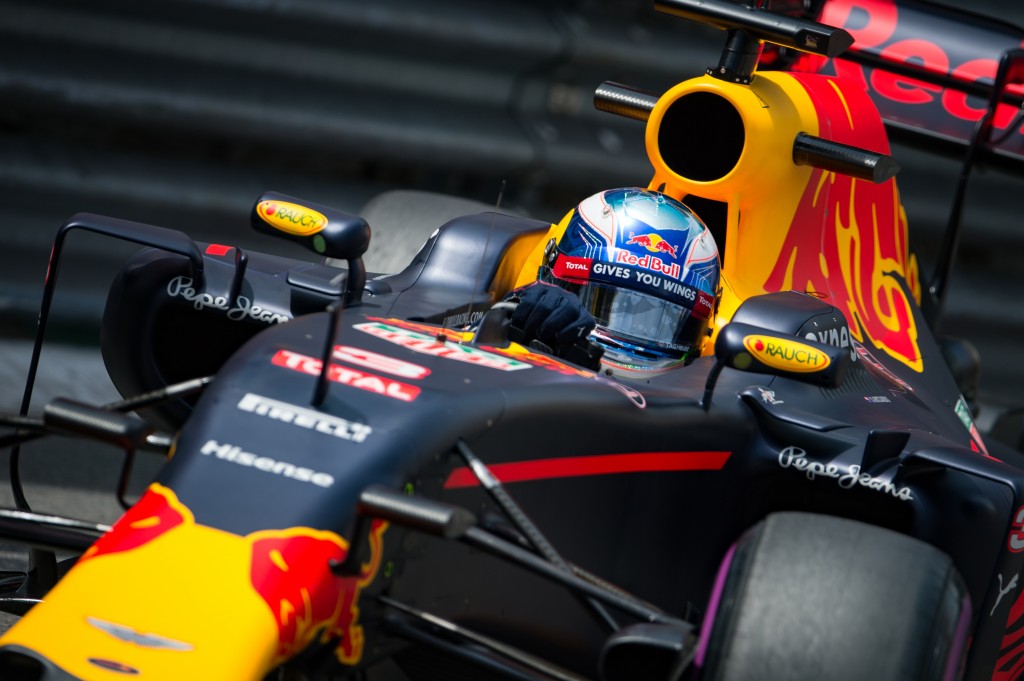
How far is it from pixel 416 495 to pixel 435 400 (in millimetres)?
209

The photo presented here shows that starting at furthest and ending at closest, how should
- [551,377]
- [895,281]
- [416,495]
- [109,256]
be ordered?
[109,256] → [895,281] → [551,377] → [416,495]

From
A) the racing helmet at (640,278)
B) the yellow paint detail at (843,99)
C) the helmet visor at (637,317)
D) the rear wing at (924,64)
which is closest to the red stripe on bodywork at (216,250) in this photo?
the racing helmet at (640,278)

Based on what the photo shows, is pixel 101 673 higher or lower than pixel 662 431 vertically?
lower

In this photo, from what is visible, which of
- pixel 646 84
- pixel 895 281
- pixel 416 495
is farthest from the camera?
pixel 646 84

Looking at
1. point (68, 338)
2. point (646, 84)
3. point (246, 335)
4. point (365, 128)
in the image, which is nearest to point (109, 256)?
point (68, 338)

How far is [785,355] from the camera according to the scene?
3.33 m

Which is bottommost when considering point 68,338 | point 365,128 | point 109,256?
point 68,338

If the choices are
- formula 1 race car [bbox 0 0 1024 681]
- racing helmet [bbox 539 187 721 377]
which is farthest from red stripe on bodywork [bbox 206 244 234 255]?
racing helmet [bbox 539 187 721 377]

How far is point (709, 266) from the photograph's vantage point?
4.27 m

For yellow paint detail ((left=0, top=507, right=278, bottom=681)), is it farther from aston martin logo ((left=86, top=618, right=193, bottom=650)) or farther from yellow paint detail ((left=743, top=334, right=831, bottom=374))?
yellow paint detail ((left=743, top=334, right=831, bottom=374))

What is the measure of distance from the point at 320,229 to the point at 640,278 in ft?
3.14

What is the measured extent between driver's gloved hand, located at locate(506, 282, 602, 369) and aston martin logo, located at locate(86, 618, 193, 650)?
4.74ft

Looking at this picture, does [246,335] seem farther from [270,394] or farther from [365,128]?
[365,128]

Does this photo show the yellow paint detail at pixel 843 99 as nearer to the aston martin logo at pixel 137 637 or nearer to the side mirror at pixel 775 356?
the side mirror at pixel 775 356
